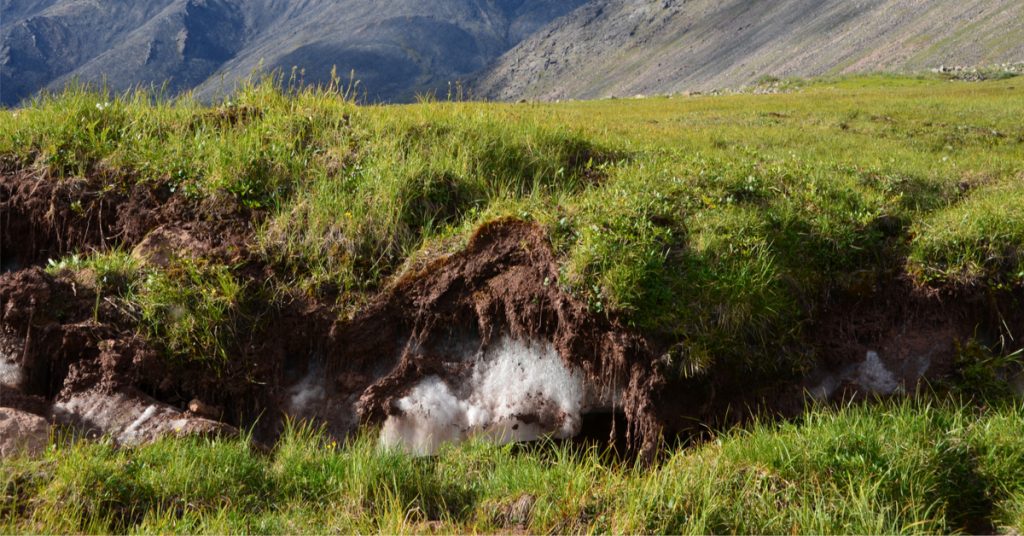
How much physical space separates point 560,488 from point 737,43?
121843mm

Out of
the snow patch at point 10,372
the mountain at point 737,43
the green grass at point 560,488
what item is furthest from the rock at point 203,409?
the mountain at point 737,43

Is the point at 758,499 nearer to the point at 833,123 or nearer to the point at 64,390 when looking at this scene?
the point at 64,390

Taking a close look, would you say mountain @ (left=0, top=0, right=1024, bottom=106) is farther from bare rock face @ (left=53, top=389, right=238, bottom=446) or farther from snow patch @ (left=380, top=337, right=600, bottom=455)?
bare rock face @ (left=53, top=389, right=238, bottom=446)

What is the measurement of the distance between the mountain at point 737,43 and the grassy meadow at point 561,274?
5959 cm

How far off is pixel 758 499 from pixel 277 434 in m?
4.05

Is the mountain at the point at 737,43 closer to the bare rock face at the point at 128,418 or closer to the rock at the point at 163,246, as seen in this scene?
the rock at the point at 163,246

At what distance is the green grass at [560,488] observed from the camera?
15.1 ft

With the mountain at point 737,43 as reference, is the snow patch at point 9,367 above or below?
above

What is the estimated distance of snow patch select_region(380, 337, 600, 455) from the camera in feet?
22.2

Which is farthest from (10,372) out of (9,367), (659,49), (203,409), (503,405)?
(659,49)

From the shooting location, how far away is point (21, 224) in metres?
8.11

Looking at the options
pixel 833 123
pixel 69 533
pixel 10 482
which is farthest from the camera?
pixel 833 123

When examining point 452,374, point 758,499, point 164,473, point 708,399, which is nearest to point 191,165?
point 452,374

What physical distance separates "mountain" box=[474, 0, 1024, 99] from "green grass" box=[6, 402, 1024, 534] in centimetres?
6238
